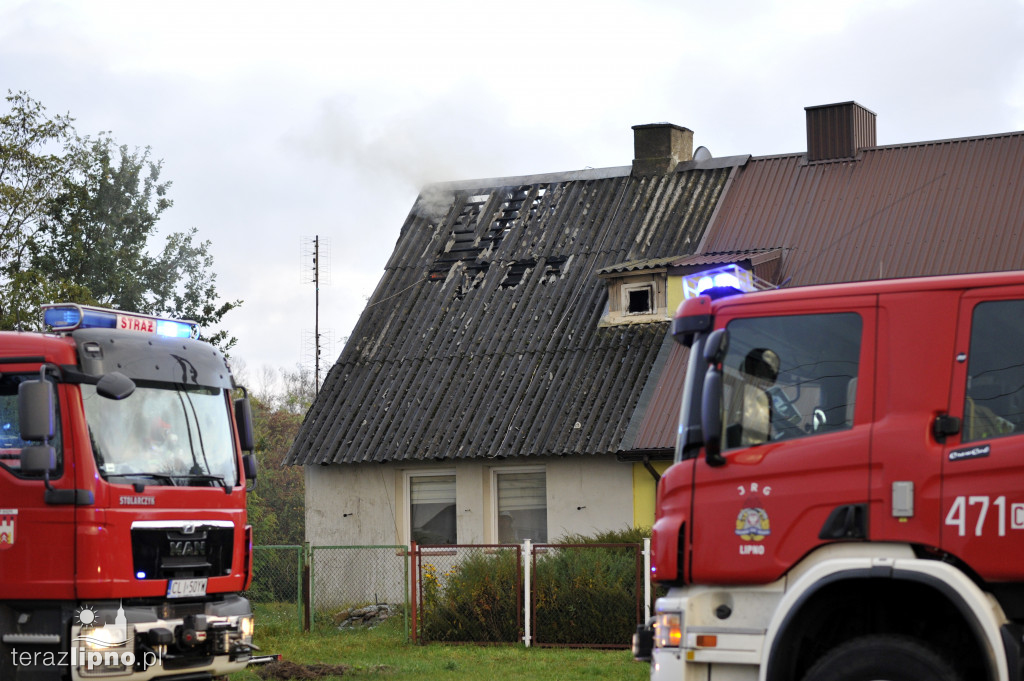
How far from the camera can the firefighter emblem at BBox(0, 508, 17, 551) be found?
9984mm

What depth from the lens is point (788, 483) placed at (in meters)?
7.29

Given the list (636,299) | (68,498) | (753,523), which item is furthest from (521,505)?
(753,523)

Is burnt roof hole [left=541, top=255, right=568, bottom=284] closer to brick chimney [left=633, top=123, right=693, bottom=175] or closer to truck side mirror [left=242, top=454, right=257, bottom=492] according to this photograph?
brick chimney [left=633, top=123, right=693, bottom=175]

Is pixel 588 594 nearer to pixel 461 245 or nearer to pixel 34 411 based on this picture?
pixel 34 411

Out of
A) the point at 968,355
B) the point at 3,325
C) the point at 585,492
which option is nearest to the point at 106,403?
the point at 968,355

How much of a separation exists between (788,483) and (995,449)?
1.14 meters

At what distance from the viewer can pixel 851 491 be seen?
7.12 metres

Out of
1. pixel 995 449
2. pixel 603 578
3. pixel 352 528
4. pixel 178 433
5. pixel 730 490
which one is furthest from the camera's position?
pixel 352 528

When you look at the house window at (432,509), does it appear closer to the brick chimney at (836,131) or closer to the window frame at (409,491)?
the window frame at (409,491)

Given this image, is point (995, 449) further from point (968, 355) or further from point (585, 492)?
point (585, 492)

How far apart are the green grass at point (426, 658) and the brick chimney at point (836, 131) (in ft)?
36.6

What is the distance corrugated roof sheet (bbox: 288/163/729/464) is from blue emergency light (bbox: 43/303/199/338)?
8633mm

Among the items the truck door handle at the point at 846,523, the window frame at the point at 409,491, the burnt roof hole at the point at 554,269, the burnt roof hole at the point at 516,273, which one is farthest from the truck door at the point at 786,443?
the burnt roof hole at the point at 516,273

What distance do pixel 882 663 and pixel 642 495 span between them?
12103 millimetres
